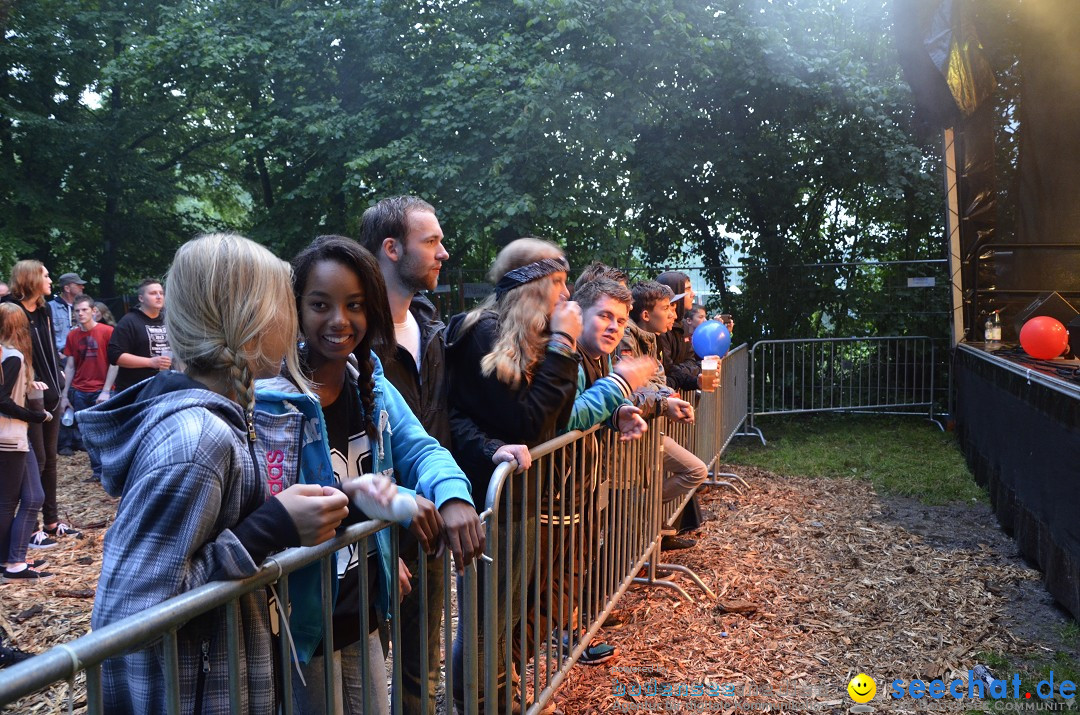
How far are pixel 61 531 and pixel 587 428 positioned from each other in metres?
5.38

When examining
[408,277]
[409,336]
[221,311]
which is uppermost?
[408,277]

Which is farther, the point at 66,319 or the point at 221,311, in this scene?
the point at 66,319

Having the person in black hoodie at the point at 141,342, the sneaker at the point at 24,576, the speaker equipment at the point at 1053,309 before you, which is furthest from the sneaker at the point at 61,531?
the speaker equipment at the point at 1053,309

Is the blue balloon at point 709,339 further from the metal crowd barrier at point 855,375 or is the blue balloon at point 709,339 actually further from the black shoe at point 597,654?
→ the metal crowd barrier at point 855,375

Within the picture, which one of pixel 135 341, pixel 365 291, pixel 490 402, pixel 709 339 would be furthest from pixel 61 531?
pixel 365 291

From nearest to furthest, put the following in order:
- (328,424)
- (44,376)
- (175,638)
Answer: (175,638) → (328,424) → (44,376)

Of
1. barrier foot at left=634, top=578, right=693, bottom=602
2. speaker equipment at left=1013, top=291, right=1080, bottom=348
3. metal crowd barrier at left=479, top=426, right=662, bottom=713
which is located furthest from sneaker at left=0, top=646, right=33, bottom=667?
speaker equipment at left=1013, top=291, right=1080, bottom=348

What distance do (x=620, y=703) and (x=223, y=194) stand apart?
2252 cm

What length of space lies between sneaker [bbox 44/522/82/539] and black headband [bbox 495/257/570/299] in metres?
5.26

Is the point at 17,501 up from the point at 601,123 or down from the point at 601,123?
down

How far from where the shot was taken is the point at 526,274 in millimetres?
3342

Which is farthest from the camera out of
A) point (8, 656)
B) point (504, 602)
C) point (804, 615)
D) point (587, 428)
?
point (804, 615)

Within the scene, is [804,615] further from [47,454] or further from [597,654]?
[47,454]

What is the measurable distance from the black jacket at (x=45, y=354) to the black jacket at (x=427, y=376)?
4784mm
